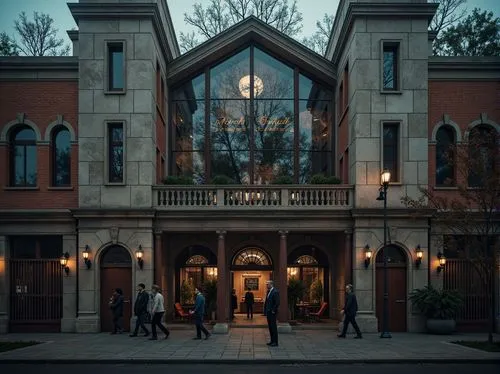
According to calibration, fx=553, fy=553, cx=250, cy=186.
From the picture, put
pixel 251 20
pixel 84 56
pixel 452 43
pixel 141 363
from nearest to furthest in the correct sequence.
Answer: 1. pixel 141 363
2. pixel 84 56
3. pixel 251 20
4. pixel 452 43

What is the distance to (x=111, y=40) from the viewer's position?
20.9 meters

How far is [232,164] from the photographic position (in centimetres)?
2470

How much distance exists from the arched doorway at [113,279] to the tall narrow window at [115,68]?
6.23 m

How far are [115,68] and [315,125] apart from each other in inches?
363

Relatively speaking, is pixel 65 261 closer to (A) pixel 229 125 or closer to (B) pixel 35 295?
(B) pixel 35 295

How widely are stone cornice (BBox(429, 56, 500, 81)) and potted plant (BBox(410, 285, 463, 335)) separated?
844 cm

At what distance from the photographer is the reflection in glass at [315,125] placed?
25.0 meters

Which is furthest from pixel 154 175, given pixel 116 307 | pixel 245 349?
pixel 245 349

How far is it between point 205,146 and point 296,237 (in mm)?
5731

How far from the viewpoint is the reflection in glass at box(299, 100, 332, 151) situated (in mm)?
25016

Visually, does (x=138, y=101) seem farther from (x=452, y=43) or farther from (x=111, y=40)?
(x=452, y=43)

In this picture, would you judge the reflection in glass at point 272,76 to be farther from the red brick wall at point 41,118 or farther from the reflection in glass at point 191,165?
the red brick wall at point 41,118

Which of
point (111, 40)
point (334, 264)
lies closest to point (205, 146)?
point (111, 40)

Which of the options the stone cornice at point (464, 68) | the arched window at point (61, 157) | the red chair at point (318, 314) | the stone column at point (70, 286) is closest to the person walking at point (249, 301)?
the red chair at point (318, 314)
